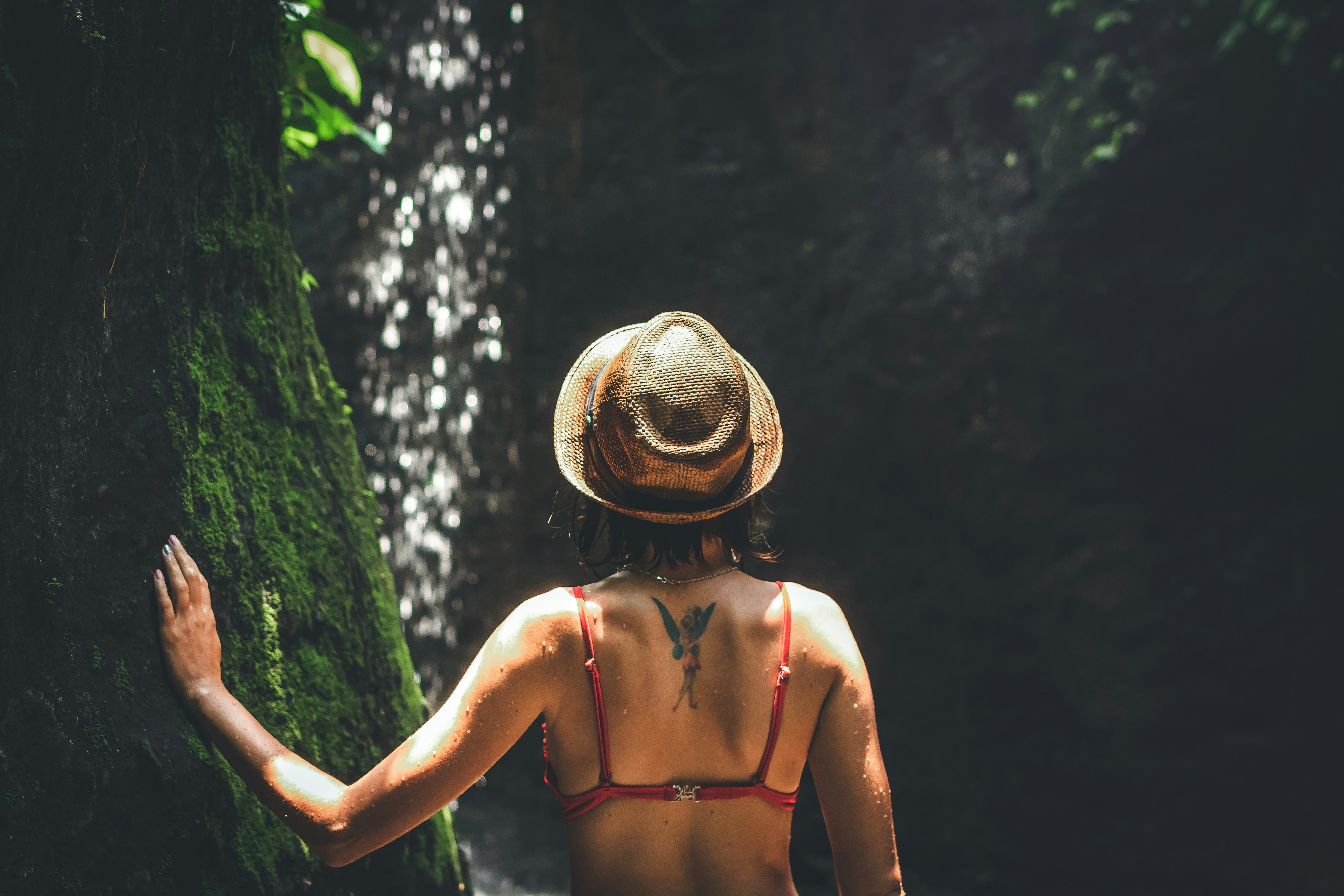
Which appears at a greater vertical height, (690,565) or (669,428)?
(669,428)

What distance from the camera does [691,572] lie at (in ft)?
4.72

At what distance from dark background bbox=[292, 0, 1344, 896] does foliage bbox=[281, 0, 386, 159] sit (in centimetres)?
341

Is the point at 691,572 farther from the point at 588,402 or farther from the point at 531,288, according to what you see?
the point at 531,288

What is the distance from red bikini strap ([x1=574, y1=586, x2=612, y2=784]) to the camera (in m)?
1.37

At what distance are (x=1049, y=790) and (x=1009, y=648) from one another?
72 centimetres

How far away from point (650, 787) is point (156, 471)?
38.8 inches

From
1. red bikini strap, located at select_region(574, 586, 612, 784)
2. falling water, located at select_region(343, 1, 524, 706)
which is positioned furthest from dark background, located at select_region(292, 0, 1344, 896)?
red bikini strap, located at select_region(574, 586, 612, 784)

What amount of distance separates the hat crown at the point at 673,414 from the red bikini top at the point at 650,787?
0.19 meters

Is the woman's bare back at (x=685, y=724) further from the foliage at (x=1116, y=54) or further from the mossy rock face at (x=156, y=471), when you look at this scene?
the foliage at (x=1116, y=54)

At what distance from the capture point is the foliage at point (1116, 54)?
13.8ft

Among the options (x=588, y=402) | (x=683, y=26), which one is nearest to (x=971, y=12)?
(x=683, y=26)

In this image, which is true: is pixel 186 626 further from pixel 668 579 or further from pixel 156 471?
pixel 668 579

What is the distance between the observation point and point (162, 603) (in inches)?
60.8

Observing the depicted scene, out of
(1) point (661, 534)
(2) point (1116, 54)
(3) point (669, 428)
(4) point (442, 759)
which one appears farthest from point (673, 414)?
(2) point (1116, 54)
